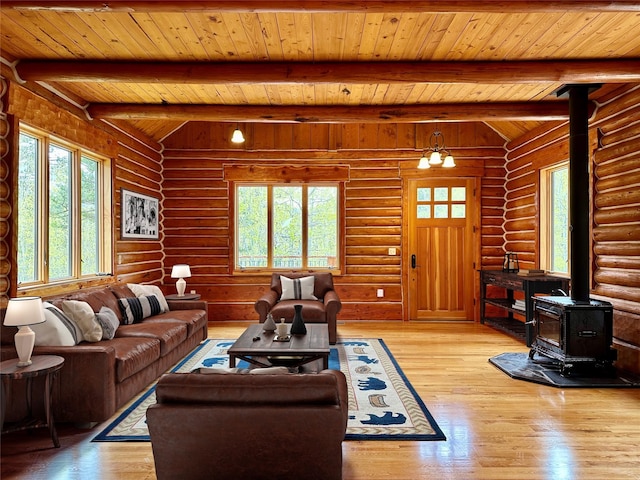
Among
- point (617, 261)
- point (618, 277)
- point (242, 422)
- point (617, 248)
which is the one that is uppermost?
point (617, 248)

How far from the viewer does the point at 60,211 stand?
15.9ft

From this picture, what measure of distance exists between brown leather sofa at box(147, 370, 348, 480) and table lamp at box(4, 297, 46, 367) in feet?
5.20

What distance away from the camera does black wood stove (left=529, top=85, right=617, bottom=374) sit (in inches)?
170

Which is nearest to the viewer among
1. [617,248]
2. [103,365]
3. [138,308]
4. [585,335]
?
[103,365]

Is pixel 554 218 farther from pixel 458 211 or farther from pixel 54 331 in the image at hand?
pixel 54 331

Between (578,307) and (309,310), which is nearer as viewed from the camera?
(578,307)

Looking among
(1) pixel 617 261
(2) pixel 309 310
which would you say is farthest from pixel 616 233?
(2) pixel 309 310

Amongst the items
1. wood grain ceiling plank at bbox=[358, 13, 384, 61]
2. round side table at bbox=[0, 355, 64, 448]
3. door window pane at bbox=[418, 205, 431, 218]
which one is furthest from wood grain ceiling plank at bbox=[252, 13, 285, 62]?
door window pane at bbox=[418, 205, 431, 218]

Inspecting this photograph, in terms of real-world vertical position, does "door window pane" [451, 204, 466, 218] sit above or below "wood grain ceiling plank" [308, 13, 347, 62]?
below

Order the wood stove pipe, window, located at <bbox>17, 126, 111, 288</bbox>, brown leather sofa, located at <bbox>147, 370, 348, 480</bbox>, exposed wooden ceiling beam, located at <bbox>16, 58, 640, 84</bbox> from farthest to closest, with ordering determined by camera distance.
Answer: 1. the wood stove pipe
2. window, located at <bbox>17, 126, 111, 288</bbox>
3. exposed wooden ceiling beam, located at <bbox>16, 58, 640, 84</bbox>
4. brown leather sofa, located at <bbox>147, 370, 348, 480</bbox>

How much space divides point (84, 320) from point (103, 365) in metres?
0.73

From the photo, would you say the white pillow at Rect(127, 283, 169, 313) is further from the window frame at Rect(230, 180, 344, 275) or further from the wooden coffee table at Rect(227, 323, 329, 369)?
the window frame at Rect(230, 180, 344, 275)

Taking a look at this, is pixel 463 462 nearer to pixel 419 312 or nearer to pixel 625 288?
pixel 625 288

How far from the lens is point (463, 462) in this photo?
8.97 feet
